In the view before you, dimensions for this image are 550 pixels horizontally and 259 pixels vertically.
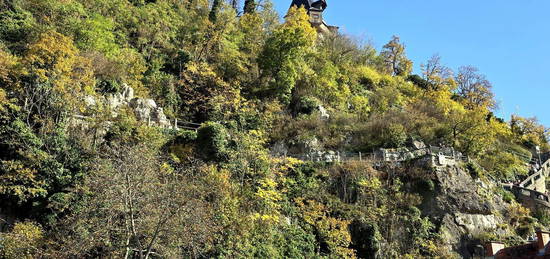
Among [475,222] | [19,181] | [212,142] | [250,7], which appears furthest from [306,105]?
[19,181]

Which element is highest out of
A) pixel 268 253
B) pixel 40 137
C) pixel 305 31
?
pixel 305 31

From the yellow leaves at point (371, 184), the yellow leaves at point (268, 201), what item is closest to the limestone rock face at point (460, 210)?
the yellow leaves at point (371, 184)

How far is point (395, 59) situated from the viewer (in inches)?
2170

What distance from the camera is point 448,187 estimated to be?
89.8 ft

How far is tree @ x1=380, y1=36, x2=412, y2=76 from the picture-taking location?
53.9 m

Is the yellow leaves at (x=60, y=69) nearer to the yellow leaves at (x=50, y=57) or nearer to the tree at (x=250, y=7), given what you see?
the yellow leaves at (x=50, y=57)

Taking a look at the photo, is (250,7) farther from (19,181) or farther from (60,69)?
(19,181)

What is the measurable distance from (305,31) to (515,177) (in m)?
20.1

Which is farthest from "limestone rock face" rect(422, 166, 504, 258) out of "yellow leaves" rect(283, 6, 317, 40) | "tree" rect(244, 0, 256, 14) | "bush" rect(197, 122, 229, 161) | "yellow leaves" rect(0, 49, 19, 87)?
"tree" rect(244, 0, 256, 14)

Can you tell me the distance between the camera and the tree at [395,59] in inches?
2122

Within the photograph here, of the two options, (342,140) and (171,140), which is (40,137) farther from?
(342,140)

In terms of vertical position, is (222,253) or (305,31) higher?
(305,31)

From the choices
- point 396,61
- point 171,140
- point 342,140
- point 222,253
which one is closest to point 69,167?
point 171,140

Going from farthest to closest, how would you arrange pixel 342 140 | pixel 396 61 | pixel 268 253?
pixel 396 61
pixel 342 140
pixel 268 253
